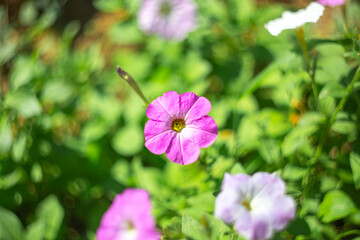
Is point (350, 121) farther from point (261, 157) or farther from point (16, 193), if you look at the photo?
point (16, 193)

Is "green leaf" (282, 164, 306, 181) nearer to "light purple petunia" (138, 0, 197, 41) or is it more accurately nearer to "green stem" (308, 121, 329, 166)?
"green stem" (308, 121, 329, 166)

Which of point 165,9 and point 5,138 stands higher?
point 165,9

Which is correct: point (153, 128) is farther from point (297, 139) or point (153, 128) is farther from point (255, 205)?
point (297, 139)

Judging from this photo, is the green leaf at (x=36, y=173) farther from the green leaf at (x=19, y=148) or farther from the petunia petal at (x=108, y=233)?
the petunia petal at (x=108, y=233)

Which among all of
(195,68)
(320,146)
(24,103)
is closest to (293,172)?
(320,146)

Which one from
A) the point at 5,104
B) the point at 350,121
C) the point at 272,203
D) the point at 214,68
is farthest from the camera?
the point at 214,68

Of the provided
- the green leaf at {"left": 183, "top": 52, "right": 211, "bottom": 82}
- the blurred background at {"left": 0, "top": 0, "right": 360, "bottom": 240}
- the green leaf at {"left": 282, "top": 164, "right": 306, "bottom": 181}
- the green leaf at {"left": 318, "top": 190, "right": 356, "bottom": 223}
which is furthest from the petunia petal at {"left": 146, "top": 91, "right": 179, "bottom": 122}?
the green leaf at {"left": 183, "top": 52, "right": 211, "bottom": 82}

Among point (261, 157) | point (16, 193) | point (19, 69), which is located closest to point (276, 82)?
point (261, 157)
